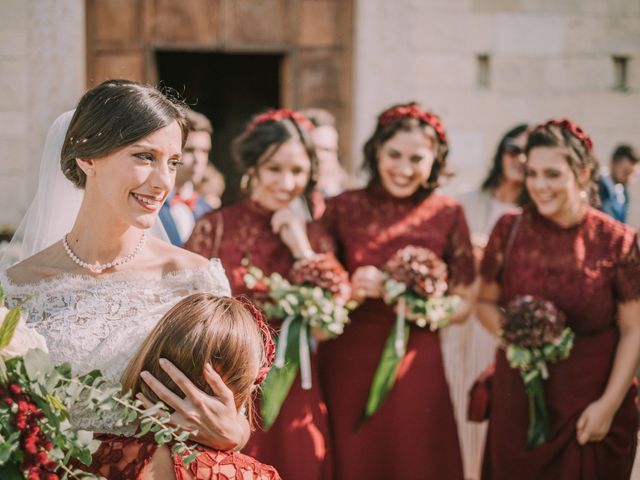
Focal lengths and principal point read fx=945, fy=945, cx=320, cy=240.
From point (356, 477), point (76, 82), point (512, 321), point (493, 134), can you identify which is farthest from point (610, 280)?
point (76, 82)

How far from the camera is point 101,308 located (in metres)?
2.93

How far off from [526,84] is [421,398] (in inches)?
191

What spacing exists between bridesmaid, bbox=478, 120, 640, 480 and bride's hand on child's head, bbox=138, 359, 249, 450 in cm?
218

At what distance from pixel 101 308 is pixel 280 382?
1.70 m

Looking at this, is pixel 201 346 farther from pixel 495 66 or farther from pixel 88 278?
pixel 495 66

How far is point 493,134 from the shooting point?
28.5ft

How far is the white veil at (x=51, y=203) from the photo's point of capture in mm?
3227

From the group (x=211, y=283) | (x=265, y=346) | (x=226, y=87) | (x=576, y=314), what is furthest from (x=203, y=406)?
(x=226, y=87)

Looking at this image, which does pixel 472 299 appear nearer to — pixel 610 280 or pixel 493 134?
pixel 610 280

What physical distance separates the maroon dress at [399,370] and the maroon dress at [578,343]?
0.33 m

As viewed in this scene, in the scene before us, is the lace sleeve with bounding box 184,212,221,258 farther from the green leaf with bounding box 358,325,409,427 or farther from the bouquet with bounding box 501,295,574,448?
the bouquet with bounding box 501,295,574,448

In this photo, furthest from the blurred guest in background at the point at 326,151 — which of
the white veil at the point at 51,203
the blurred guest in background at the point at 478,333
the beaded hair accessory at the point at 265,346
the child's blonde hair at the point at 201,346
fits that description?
the child's blonde hair at the point at 201,346

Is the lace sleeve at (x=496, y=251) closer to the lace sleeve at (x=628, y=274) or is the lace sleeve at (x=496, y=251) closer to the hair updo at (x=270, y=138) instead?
the lace sleeve at (x=628, y=274)

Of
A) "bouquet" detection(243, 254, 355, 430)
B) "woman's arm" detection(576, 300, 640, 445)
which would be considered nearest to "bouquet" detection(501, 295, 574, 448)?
"woman's arm" detection(576, 300, 640, 445)
